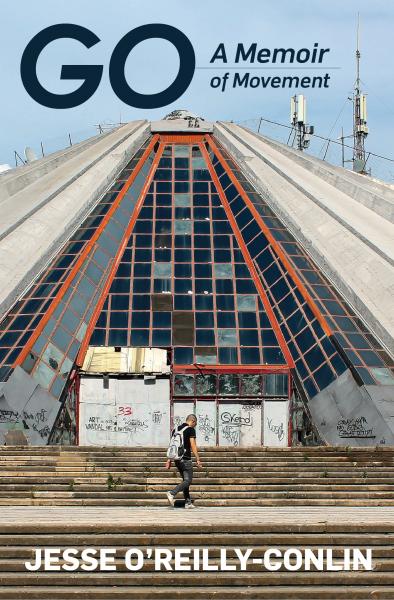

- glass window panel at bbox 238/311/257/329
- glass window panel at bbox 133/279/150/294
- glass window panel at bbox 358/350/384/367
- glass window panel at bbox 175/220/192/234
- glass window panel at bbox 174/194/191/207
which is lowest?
glass window panel at bbox 358/350/384/367

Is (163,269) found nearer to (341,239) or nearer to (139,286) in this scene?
(139,286)

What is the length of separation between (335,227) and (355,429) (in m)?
12.1

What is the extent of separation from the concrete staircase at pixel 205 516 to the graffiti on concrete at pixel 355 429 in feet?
22.8

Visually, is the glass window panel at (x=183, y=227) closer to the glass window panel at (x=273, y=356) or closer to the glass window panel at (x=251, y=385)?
the glass window panel at (x=273, y=356)

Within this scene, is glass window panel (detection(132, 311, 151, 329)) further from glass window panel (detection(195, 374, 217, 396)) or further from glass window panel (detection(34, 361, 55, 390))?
glass window panel (detection(34, 361, 55, 390))

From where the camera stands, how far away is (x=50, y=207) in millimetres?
42625

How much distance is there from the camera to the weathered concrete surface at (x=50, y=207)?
3847cm

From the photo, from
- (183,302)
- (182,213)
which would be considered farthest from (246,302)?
(182,213)

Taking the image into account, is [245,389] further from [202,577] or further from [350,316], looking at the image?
[202,577]

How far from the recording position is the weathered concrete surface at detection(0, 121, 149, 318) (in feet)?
126

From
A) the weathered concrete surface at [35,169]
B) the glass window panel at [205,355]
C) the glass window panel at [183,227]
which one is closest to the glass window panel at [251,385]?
→ the glass window panel at [205,355]

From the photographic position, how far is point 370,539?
48.0 ft

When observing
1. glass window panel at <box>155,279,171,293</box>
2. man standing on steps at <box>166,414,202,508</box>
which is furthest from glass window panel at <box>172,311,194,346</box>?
man standing on steps at <box>166,414,202,508</box>

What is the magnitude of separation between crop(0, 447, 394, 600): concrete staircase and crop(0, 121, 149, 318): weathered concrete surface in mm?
15516
